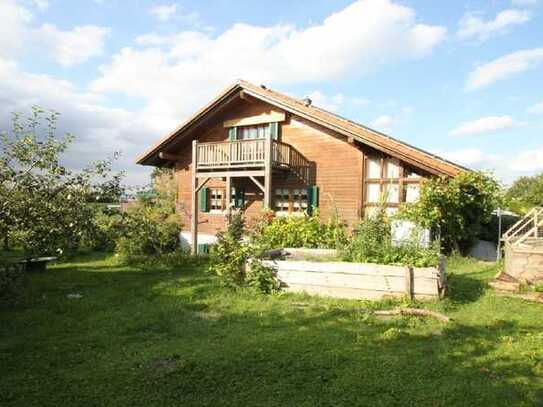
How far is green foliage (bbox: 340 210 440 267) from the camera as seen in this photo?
7078mm

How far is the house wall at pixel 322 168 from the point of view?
13719mm

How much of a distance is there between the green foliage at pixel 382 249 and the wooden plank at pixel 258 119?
843 centimetres

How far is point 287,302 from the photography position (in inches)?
270

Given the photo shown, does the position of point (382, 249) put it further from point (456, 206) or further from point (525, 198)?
point (525, 198)

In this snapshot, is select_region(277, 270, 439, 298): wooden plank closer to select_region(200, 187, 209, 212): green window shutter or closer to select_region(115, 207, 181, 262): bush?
select_region(115, 207, 181, 262): bush

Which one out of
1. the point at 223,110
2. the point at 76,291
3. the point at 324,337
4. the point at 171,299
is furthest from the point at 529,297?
the point at 223,110

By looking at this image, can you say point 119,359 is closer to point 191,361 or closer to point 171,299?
point 191,361

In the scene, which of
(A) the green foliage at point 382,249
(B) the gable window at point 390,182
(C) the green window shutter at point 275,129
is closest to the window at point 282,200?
(C) the green window shutter at point 275,129

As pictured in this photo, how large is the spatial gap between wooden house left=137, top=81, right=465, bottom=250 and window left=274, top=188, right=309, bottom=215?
0.04m

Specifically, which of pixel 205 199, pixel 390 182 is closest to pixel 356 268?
pixel 390 182

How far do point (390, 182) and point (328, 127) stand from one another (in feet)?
9.52

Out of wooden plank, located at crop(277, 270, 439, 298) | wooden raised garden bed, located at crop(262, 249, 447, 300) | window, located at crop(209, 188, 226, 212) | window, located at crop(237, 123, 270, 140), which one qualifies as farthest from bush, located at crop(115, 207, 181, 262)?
window, located at crop(237, 123, 270, 140)

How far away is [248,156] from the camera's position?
14.3 meters

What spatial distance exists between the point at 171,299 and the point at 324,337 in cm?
358
